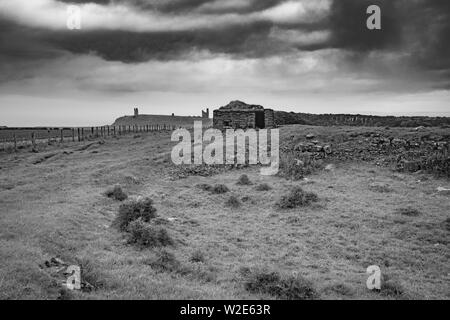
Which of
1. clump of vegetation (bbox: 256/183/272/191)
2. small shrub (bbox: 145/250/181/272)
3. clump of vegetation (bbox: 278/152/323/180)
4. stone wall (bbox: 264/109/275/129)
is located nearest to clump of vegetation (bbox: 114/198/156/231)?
small shrub (bbox: 145/250/181/272)

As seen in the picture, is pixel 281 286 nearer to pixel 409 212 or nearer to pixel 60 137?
pixel 409 212

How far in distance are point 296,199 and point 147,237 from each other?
6.74m

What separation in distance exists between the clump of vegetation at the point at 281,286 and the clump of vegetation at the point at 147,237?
3050 millimetres

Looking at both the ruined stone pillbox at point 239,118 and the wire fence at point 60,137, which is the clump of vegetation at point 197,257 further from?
the wire fence at point 60,137

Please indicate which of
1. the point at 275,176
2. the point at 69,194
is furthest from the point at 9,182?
the point at 275,176

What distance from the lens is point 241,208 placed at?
14641 millimetres

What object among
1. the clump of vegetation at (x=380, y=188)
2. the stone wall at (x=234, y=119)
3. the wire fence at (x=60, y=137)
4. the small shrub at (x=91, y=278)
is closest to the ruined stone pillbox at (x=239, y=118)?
the stone wall at (x=234, y=119)

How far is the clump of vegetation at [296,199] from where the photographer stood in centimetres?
1446

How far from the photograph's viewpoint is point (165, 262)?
8.77 meters

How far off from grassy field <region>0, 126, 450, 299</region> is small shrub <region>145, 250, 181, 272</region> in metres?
0.03

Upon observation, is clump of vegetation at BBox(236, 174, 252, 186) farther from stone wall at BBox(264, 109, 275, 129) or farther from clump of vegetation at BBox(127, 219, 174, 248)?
stone wall at BBox(264, 109, 275, 129)

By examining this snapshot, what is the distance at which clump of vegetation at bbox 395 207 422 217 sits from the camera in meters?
13.0
